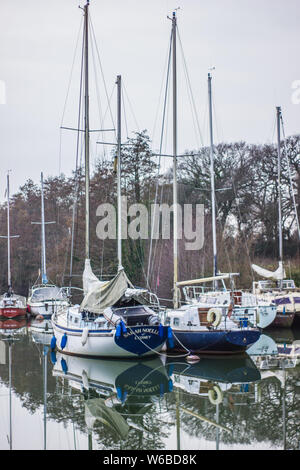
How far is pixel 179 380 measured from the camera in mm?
19203

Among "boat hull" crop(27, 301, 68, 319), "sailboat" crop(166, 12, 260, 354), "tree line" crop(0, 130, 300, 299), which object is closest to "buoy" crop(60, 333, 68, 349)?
"sailboat" crop(166, 12, 260, 354)

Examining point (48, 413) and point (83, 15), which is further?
point (83, 15)

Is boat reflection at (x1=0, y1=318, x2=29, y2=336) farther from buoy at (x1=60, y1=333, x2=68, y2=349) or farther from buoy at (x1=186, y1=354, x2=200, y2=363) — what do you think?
buoy at (x1=186, y1=354, x2=200, y2=363)

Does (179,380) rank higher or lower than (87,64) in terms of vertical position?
lower

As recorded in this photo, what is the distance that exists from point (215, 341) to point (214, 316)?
38.2 inches

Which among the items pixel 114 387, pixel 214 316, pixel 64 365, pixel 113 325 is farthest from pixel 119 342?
pixel 214 316

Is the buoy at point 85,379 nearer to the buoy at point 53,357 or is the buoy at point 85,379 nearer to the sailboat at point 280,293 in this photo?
the buoy at point 53,357

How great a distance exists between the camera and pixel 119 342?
21.9m

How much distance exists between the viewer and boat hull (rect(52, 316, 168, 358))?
862 inches

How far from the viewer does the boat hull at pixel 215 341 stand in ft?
73.5

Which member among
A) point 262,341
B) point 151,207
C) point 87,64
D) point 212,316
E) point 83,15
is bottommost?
point 262,341

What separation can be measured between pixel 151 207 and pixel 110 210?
415 centimetres
